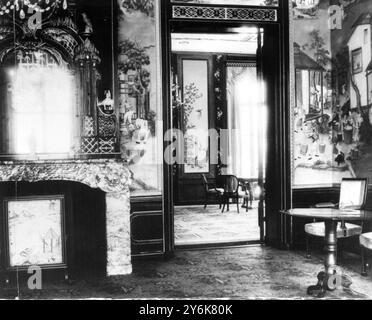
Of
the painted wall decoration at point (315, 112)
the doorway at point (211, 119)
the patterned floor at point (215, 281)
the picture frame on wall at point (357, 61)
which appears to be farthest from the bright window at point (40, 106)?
the doorway at point (211, 119)

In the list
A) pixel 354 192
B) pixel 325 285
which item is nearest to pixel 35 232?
pixel 325 285

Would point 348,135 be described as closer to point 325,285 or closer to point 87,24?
Result: point 325,285

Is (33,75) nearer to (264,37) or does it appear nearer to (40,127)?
(40,127)

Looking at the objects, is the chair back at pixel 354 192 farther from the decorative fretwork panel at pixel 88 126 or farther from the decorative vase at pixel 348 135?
the decorative fretwork panel at pixel 88 126

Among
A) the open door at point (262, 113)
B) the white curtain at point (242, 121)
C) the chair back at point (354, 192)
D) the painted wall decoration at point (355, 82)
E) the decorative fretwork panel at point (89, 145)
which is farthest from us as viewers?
the white curtain at point (242, 121)

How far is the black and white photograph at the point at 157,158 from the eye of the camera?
532 cm

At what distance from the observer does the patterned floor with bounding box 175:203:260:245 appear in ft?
26.0

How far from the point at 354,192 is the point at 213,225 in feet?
12.6

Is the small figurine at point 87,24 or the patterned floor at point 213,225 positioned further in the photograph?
the patterned floor at point 213,225

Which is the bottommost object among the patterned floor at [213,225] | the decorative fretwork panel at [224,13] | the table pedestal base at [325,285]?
the patterned floor at [213,225]

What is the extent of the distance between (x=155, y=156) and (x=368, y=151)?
2960 mm

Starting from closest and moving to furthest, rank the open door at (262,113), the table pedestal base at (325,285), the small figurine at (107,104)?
1. the table pedestal base at (325,285)
2. the small figurine at (107,104)
3. the open door at (262,113)

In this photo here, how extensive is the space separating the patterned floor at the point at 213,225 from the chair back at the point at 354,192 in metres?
2.04

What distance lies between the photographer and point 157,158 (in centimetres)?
659
